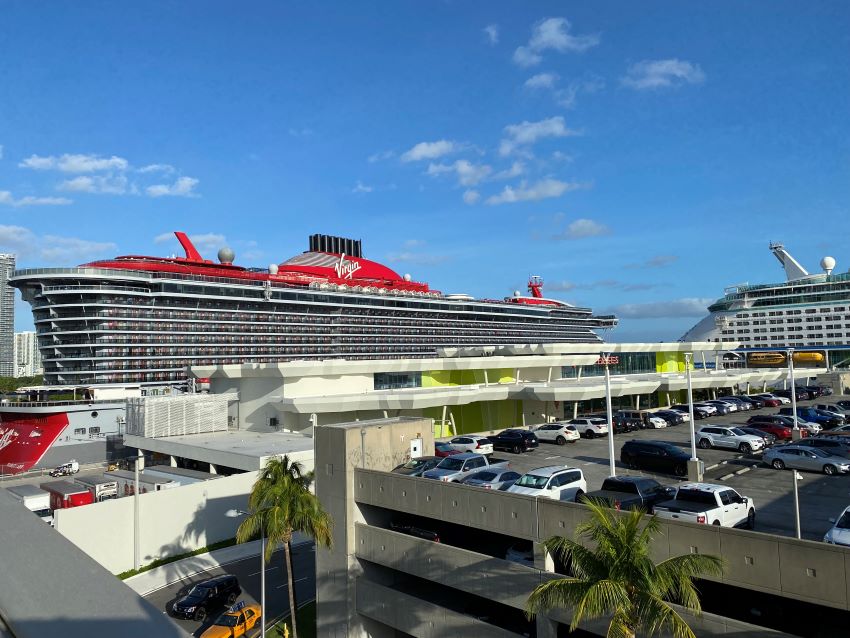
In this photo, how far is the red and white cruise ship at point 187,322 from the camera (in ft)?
174

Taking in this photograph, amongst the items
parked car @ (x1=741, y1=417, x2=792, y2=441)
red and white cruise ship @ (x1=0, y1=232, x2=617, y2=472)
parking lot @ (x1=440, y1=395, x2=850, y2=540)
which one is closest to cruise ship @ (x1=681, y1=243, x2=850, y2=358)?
red and white cruise ship @ (x1=0, y1=232, x2=617, y2=472)

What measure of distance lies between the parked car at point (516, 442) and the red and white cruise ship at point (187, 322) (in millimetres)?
38621

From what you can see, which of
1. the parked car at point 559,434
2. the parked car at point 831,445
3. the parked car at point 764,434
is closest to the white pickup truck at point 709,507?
the parked car at point 831,445

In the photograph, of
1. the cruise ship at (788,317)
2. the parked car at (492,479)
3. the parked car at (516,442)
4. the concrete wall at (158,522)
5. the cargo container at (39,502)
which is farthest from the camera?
the cruise ship at (788,317)

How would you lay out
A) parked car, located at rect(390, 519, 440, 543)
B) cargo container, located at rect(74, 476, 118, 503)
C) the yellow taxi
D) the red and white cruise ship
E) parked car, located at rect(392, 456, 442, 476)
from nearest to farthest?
parked car, located at rect(390, 519, 440, 543) → the yellow taxi → parked car, located at rect(392, 456, 442, 476) → cargo container, located at rect(74, 476, 118, 503) → the red and white cruise ship

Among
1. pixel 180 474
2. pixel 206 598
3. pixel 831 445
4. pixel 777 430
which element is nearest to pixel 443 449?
pixel 206 598

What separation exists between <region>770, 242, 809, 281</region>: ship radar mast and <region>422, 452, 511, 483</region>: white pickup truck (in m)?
116

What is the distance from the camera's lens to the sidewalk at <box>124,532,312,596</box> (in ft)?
82.3

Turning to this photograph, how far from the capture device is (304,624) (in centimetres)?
2078

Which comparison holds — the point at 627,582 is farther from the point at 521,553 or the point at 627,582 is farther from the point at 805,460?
the point at 805,460

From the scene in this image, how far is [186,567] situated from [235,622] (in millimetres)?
7975

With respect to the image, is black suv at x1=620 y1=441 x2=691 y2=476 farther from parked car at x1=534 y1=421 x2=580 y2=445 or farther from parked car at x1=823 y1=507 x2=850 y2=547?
parked car at x1=823 y1=507 x2=850 y2=547

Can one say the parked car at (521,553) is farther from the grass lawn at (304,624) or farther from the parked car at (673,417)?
the parked car at (673,417)

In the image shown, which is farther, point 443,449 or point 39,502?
point 443,449
